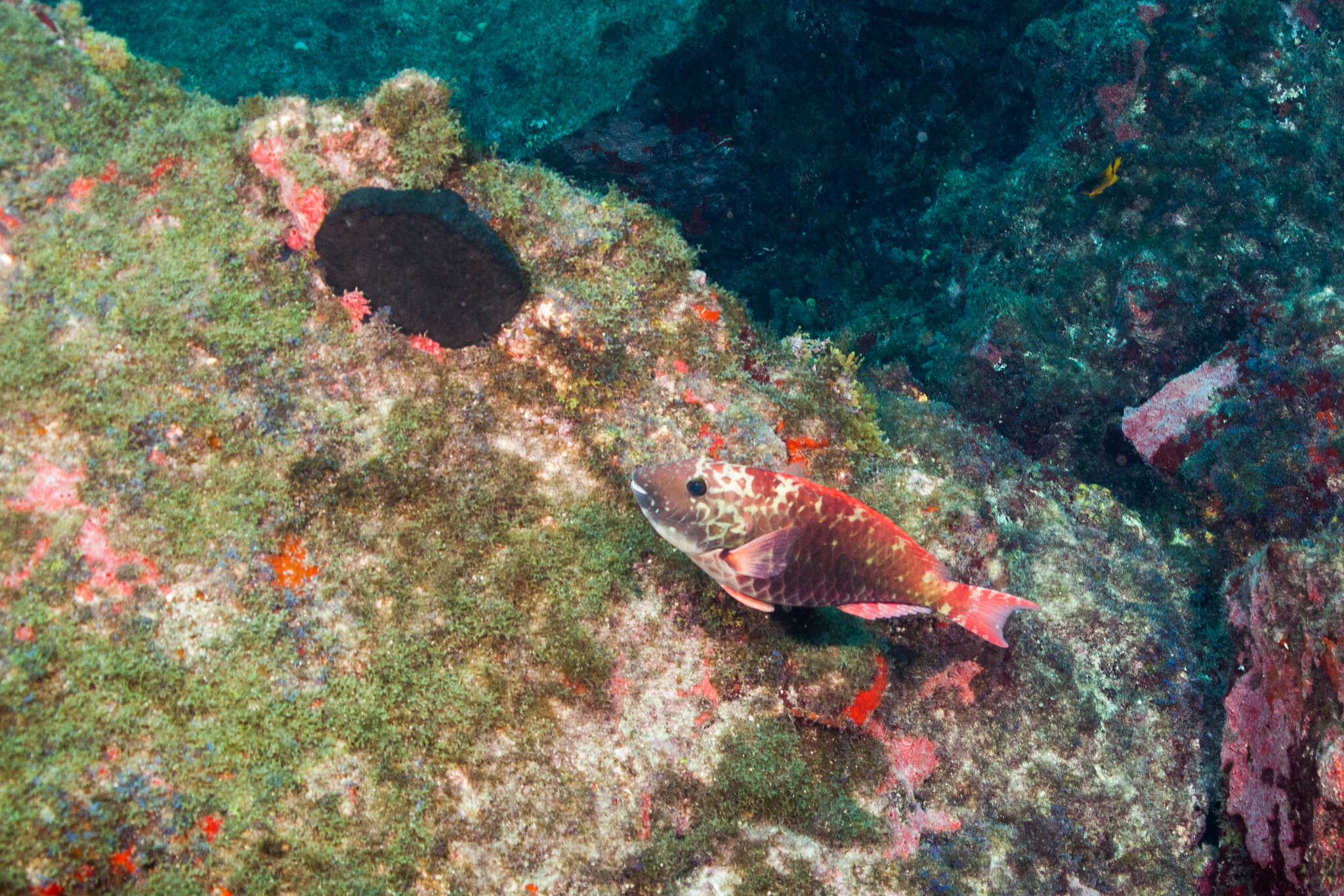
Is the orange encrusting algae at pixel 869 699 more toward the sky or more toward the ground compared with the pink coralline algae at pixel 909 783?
more toward the sky

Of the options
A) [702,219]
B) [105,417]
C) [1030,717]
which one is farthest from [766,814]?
[702,219]

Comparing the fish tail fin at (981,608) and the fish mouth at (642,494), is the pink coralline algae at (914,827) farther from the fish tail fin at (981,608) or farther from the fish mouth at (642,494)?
the fish mouth at (642,494)

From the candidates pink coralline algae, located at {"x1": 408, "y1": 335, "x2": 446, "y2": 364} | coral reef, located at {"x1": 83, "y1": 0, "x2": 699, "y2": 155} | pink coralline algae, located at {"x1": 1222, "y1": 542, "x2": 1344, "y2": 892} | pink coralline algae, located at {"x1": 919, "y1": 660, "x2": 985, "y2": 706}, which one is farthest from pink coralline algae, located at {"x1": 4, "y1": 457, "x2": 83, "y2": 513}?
coral reef, located at {"x1": 83, "y1": 0, "x2": 699, "y2": 155}

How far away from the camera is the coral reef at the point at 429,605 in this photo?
3.02m

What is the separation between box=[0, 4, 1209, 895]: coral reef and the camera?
119 inches

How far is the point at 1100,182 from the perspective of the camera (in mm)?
8516

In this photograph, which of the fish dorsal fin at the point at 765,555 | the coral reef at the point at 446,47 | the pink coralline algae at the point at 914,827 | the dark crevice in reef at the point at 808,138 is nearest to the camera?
the fish dorsal fin at the point at 765,555

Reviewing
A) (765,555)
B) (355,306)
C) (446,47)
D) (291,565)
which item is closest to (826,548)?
(765,555)

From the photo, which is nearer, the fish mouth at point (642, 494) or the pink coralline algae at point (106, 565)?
the fish mouth at point (642, 494)

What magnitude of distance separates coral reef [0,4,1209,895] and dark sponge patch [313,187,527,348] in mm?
165

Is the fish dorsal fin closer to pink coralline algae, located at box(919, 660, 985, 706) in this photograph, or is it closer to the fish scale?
the fish scale

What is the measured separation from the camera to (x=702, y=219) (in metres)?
10.5

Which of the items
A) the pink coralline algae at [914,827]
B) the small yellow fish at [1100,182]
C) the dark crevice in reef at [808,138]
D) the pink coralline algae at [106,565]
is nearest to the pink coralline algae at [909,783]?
the pink coralline algae at [914,827]

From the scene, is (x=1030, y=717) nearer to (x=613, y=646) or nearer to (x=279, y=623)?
(x=613, y=646)
